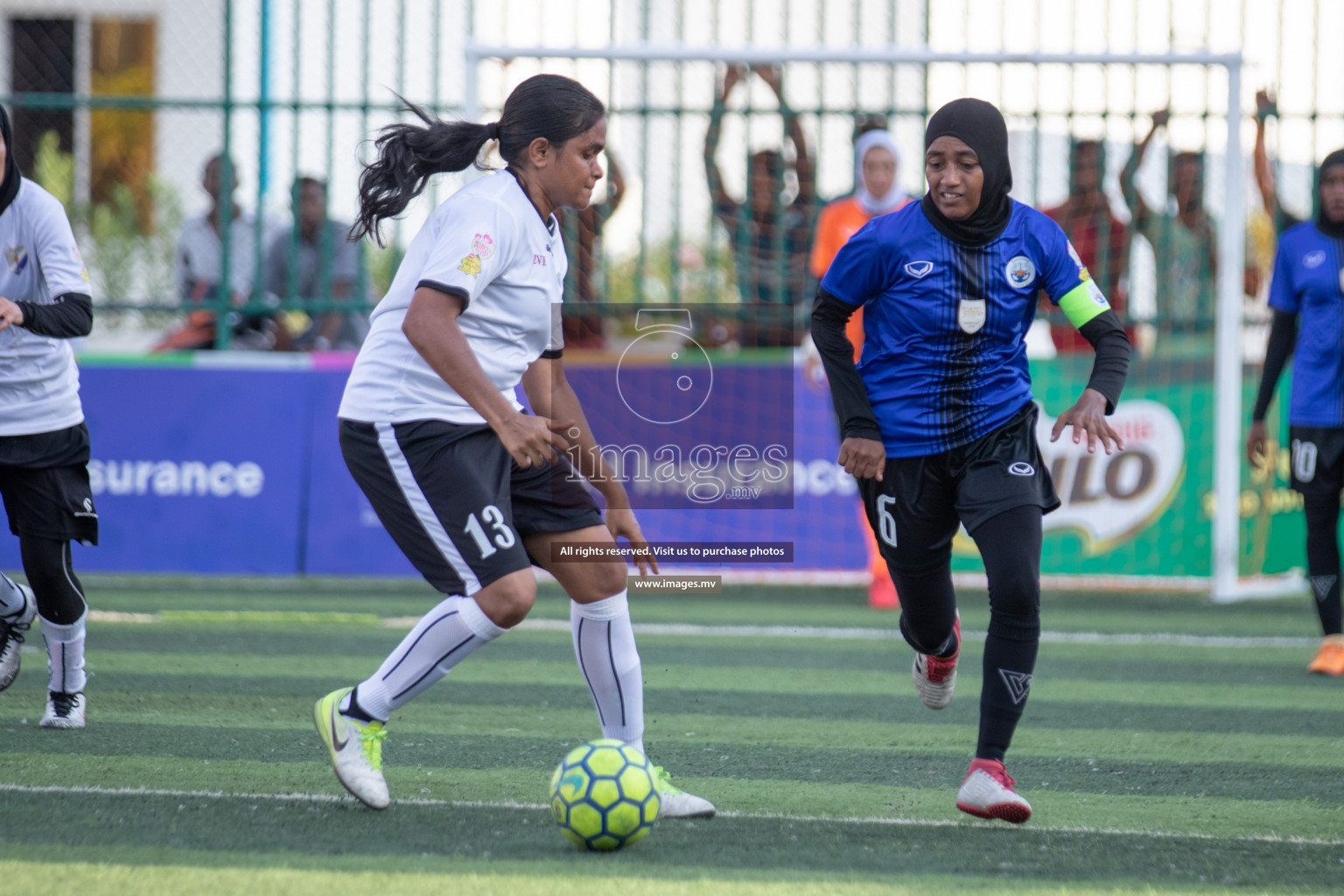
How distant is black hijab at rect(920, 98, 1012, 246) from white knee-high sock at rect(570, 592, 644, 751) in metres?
1.39

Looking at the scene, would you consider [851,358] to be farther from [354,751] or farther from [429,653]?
[354,751]

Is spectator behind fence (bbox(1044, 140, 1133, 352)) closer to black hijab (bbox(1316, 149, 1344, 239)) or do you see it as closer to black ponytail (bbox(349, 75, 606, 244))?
black hijab (bbox(1316, 149, 1344, 239))

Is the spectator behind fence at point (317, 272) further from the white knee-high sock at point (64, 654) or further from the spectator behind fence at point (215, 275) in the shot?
the white knee-high sock at point (64, 654)

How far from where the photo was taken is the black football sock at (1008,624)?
4.20 meters

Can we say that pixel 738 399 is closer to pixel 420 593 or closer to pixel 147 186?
pixel 420 593

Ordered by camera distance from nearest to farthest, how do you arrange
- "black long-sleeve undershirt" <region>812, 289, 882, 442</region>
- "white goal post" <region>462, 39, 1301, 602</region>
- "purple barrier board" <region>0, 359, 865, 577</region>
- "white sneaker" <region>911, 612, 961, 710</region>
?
"black long-sleeve undershirt" <region>812, 289, 882, 442</region> < "white sneaker" <region>911, 612, 961, 710</region> < "white goal post" <region>462, 39, 1301, 602</region> < "purple barrier board" <region>0, 359, 865, 577</region>

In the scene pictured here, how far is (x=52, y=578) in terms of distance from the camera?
17.1 ft

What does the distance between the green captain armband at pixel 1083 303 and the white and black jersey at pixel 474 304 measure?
146cm

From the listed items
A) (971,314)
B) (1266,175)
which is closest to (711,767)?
(971,314)

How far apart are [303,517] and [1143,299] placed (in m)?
5.64

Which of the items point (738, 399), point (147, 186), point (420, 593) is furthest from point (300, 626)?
point (147, 186)

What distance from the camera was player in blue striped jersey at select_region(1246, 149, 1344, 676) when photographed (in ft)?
23.1

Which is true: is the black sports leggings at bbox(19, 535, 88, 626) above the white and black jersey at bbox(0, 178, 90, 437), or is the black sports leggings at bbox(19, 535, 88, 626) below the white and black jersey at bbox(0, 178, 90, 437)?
below

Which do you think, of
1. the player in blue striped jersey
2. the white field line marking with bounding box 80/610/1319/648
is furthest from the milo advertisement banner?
the player in blue striped jersey
